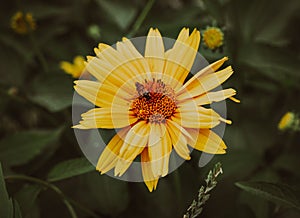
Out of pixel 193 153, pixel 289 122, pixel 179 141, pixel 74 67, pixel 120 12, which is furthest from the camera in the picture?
pixel 120 12

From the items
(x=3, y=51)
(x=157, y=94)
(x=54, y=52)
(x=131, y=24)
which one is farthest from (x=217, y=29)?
(x=3, y=51)

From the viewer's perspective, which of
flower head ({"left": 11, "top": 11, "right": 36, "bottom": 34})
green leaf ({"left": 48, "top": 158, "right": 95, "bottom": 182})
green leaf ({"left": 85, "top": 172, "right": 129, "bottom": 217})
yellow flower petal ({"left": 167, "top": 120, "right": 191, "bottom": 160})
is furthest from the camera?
flower head ({"left": 11, "top": 11, "right": 36, "bottom": 34})

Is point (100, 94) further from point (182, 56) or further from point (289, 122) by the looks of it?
point (289, 122)

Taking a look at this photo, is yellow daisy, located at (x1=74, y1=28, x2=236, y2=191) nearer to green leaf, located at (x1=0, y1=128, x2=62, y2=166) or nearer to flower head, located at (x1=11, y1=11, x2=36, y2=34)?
green leaf, located at (x1=0, y1=128, x2=62, y2=166)

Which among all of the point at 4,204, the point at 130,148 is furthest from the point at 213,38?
the point at 4,204

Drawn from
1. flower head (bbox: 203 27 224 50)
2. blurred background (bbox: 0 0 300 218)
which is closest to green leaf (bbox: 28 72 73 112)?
blurred background (bbox: 0 0 300 218)

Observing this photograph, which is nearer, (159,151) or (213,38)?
(159,151)
